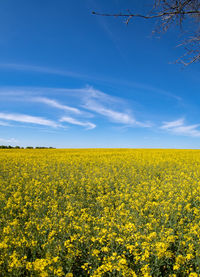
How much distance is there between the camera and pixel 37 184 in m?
8.05

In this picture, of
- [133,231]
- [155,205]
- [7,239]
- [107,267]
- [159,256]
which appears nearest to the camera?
[107,267]

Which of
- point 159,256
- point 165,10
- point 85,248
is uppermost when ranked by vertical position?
point 165,10

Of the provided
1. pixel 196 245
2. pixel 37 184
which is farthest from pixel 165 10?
pixel 37 184

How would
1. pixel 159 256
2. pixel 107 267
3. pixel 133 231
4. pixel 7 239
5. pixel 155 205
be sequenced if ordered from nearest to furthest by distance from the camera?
pixel 107 267 → pixel 159 256 → pixel 7 239 → pixel 133 231 → pixel 155 205

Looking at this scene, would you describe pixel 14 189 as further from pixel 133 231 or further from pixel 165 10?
pixel 165 10

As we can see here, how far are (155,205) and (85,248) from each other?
2.95 meters

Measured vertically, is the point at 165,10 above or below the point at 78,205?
above

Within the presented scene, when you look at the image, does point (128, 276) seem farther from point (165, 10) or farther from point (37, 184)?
point (37, 184)

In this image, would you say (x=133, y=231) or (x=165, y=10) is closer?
(x=165, y=10)

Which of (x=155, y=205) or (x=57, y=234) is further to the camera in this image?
(x=155, y=205)

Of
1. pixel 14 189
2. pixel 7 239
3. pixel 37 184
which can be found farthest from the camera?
pixel 37 184

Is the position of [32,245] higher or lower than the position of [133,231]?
lower

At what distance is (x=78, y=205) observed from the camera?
18.1 ft

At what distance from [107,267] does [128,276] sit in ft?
1.30
